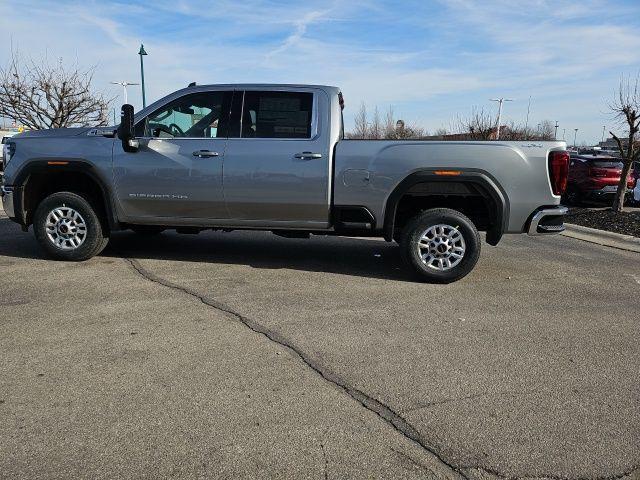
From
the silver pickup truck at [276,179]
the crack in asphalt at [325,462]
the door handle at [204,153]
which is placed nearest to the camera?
the crack in asphalt at [325,462]

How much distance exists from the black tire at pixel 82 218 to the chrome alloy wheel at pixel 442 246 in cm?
380

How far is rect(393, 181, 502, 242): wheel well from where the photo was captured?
18.7 feet

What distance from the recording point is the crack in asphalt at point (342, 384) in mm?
2754

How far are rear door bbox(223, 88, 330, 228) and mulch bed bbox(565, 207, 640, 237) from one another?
6608 mm

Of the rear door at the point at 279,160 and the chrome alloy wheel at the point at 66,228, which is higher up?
the rear door at the point at 279,160

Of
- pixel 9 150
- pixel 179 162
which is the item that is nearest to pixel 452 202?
pixel 179 162

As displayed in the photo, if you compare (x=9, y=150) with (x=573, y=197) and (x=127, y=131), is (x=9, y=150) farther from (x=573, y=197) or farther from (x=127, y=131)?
(x=573, y=197)

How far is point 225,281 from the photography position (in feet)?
18.5

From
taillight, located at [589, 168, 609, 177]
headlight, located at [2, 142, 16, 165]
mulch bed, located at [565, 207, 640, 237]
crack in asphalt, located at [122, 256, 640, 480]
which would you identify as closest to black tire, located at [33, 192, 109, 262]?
headlight, located at [2, 142, 16, 165]

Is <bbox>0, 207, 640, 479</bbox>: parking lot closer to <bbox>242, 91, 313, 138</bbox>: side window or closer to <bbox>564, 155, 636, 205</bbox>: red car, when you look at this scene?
<bbox>242, 91, 313, 138</bbox>: side window

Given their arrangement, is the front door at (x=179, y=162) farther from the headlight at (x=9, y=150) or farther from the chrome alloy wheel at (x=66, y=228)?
the headlight at (x=9, y=150)

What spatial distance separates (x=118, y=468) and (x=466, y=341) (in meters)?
2.69

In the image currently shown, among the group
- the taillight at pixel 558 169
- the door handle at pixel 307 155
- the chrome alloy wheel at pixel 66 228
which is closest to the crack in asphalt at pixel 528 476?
the taillight at pixel 558 169

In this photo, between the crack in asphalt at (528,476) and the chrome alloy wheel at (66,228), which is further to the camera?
the chrome alloy wheel at (66,228)
